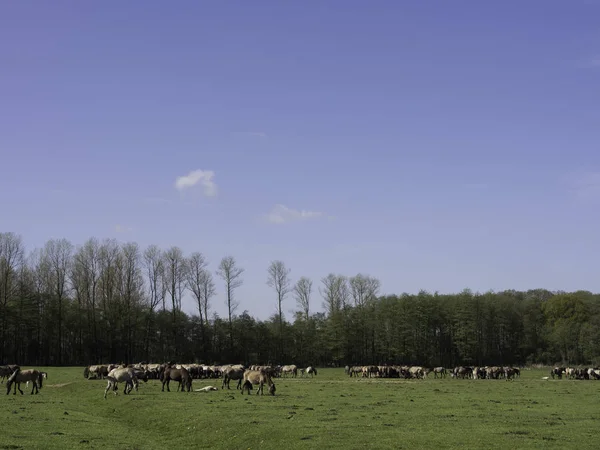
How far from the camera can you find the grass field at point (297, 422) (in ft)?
75.9

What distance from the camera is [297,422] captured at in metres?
27.4

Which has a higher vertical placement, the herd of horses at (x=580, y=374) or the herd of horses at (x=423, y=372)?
the herd of horses at (x=423, y=372)

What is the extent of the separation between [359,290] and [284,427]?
11594 cm

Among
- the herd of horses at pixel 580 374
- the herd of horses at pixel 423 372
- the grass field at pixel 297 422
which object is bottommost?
the herd of horses at pixel 580 374

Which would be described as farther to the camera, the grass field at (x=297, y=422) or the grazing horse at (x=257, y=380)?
the grazing horse at (x=257, y=380)

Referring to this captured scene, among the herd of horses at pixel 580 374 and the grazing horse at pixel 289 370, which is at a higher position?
the grazing horse at pixel 289 370

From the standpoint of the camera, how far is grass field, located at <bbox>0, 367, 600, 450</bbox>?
23141mm

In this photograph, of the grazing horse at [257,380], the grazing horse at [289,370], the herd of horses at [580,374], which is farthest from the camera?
the grazing horse at [289,370]

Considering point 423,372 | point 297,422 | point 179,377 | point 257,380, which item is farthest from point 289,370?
point 297,422

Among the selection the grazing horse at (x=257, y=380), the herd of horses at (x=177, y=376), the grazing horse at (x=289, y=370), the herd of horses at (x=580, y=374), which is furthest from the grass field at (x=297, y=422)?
Result: the grazing horse at (x=289, y=370)

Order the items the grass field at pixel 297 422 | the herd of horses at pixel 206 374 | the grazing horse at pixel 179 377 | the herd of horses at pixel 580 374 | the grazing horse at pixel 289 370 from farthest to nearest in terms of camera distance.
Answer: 1. the grazing horse at pixel 289 370
2. the herd of horses at pixel 580 374
3. the grazing horse at pixel 179 377
4. the herd of horses at pixel 206 374
5. the grass field at pixel 297 422

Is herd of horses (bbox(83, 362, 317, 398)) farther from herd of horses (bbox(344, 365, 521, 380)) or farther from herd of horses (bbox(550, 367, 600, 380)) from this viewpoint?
A: herd of horses (bbox(550, 367, 600, 380))

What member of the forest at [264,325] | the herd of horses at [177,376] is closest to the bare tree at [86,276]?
the forest at [264,325]

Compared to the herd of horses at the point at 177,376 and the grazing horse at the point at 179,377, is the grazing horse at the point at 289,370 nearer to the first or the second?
the herd of horses at the point at 177,376
